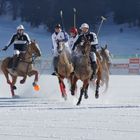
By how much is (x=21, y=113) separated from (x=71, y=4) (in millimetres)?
57603

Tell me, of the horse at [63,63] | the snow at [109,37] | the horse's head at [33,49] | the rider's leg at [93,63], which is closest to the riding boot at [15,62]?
the horse's head at [33,49]

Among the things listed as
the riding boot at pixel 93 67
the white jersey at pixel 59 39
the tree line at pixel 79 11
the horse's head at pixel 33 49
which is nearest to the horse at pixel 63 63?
the white jersey at pixel 59 39

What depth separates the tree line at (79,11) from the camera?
69.4 m

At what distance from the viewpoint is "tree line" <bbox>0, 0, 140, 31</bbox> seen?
2734 inches

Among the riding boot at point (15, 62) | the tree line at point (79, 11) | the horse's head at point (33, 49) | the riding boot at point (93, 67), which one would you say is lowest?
the tree line at point (79, 11)

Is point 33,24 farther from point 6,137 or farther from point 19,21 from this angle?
point 6,137

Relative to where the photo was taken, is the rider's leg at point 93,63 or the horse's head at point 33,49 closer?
the rider's leg at point 93,63

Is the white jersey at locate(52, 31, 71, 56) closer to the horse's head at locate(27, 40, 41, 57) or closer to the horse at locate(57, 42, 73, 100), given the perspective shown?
the horse at locate(57, 42, 73, 100)

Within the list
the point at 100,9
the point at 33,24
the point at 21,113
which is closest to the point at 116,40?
the point at 100,9

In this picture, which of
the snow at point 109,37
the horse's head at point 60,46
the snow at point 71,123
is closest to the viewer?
the snow at point 71,123

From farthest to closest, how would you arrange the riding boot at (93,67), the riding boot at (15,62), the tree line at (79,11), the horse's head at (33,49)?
1. the tree line at (79,11)
2. the riding boot at (15,62)
3. the horse's head at (33,49)
4. the riding boot at (93,67)

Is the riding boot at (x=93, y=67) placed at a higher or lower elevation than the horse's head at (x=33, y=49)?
higher

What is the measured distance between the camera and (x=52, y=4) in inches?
2842

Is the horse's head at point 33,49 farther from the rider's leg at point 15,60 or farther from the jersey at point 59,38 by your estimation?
Result: the jersey at point 59,38
